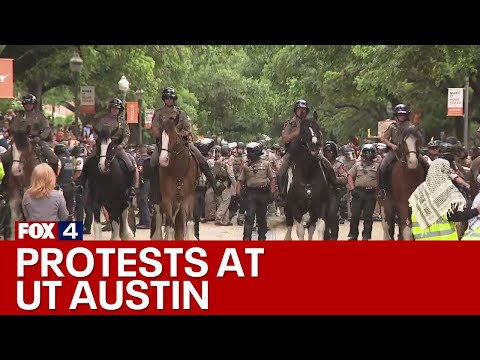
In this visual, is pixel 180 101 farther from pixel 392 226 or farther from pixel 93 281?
A: pixel 93 281

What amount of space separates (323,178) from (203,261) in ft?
23.9

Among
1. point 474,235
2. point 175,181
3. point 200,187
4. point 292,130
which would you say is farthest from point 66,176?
point 474,235

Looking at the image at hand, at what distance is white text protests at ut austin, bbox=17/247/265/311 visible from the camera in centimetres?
996

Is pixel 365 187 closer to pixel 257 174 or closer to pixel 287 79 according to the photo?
pixel 257 174

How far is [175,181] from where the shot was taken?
1641 centimetres

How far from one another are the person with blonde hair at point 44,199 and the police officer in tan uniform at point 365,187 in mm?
8010

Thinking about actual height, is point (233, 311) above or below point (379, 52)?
below

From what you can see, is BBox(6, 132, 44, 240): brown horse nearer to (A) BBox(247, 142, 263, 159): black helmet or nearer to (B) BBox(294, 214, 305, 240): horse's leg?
(A) BBox(247, 142, 263, 159): black helmet

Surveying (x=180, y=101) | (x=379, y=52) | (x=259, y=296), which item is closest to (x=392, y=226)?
(x=259, y=296)

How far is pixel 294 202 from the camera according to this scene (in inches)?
672

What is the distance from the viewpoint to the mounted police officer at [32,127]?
54.8 feet

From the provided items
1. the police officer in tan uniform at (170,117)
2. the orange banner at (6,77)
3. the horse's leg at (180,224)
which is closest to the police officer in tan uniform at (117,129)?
the police officer in tan uniform at (170,117)

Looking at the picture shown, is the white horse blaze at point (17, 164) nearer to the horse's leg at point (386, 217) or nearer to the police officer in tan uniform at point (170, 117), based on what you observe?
the police officer in tan uniform at point (170, 117)

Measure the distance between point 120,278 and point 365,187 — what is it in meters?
9.59
